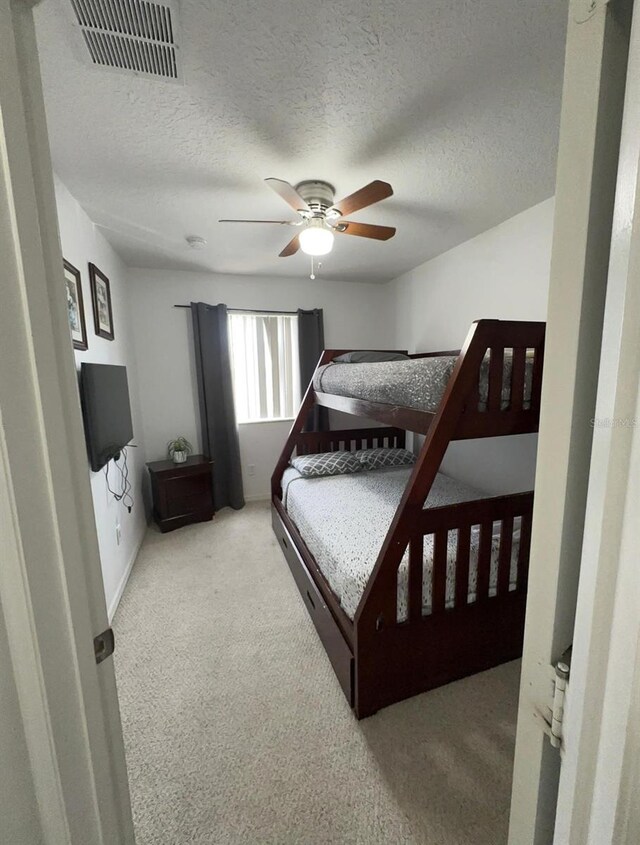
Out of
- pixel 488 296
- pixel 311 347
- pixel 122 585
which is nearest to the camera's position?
pixel 122 585

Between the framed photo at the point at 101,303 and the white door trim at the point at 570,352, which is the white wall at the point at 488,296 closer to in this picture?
the white door trim at the point at 570,352

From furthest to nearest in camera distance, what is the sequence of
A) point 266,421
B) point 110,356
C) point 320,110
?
point 266,421 < point 110,356 < point 320,110

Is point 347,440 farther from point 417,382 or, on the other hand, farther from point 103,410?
point 103,410

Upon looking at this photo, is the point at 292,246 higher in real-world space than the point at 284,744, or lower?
higher

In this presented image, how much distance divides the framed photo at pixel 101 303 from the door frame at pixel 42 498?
6.41ft

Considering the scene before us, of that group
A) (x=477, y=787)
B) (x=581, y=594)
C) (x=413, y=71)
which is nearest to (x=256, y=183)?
(x=413, y=71)

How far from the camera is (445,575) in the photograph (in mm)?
1472

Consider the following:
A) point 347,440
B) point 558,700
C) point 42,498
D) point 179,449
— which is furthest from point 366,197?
point 179,449

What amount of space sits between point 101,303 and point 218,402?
1.34m

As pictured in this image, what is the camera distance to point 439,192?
1.90 m

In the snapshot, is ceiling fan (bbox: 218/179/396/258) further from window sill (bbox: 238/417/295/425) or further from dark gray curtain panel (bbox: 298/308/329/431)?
window sill (bbox: 238/417/295/425)

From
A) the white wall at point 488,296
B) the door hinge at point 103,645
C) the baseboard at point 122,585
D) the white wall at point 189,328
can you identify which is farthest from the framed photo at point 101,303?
Answer: the white wall at point 488,296

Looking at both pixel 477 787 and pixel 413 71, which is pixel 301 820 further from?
pixel 413 71

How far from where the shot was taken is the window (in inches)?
140
